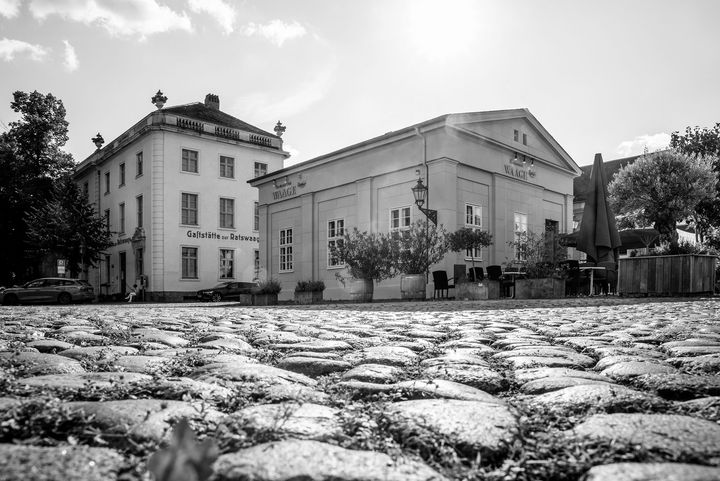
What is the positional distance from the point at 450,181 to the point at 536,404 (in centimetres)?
1766

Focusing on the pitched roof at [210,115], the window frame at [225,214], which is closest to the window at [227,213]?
the window frame at [225,214]

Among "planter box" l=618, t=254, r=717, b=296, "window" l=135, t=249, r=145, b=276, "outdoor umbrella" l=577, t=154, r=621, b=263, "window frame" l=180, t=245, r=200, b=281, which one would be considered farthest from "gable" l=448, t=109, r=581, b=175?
"window" l=135, t=249, r=145, b=276

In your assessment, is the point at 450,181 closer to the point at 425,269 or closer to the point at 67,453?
the point at 425,269

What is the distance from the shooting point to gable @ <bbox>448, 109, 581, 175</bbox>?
20.2 metres

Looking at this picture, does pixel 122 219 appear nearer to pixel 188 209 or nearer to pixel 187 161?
pixel 188 209

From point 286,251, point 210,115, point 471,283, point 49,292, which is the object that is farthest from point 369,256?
point 210,115

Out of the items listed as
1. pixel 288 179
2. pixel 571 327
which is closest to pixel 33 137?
pixel 288 179

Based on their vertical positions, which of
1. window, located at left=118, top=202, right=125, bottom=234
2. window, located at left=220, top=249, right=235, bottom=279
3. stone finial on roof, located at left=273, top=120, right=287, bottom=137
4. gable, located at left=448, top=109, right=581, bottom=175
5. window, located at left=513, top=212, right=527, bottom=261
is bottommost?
window, located at left=220, top=249, right=235, bottom=279

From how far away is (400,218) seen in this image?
20875mm

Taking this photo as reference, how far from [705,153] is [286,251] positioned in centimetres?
3039

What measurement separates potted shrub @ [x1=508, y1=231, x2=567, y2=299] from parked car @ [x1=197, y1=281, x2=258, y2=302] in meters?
16.8

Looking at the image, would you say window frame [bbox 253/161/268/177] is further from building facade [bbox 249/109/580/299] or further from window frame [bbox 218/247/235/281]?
building facade [bbox 249/109/580/299]

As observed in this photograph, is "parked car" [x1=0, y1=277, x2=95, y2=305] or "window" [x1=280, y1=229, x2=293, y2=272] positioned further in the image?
"window" [x1=280, y1=229, x2=293, y2=272]

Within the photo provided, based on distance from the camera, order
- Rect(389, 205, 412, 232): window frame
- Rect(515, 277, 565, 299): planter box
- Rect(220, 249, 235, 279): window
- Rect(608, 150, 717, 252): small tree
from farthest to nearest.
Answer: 1. Rect(220, 249, 235, 279): window
2. Rect(608, 150, 717, 252): small tree
3. Rect(389, 205, 412, 232): window frame
4. Rect(515, 277, 565, 299): planter box
